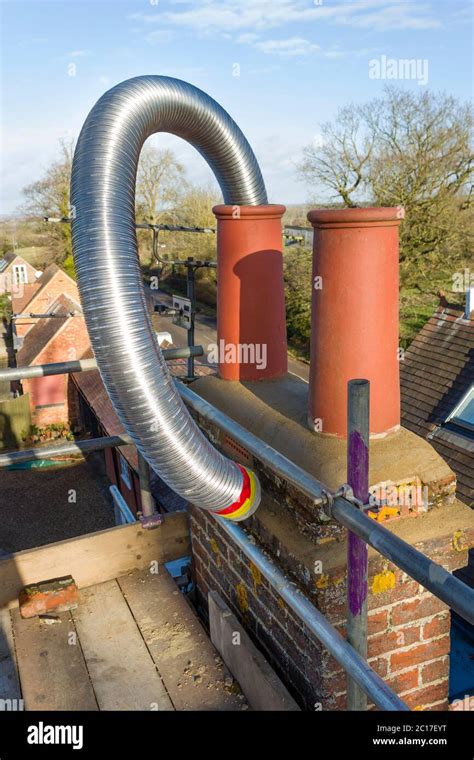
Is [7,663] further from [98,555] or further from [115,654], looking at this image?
[98,555]

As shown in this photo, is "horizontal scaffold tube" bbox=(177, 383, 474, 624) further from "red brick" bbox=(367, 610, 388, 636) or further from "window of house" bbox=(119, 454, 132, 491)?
"window of house" bbox=(119, 454, 132, 491)

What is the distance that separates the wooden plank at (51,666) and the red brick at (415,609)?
A: 4.40ft

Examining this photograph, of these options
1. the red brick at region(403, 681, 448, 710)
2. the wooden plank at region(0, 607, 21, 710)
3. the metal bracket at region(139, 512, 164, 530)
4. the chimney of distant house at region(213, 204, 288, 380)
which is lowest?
the wooden plank at region(0, 607, 21, 710)

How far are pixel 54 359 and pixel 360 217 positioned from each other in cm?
1926

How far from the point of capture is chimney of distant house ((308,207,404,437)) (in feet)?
8.05

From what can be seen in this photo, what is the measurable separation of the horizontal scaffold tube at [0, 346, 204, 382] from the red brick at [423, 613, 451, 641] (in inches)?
73.3

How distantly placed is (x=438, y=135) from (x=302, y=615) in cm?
2405

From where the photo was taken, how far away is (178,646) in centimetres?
305

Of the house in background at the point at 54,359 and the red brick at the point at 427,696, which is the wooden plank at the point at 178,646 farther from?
the house in background at the point at 54,359

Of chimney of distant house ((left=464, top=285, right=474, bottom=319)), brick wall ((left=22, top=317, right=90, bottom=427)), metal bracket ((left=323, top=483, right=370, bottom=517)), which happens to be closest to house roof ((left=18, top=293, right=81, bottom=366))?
brick wall ((left=22, top=317, right=90, bottom=427))

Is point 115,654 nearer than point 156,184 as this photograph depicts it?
Yes

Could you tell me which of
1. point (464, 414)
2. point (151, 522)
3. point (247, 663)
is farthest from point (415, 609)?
point (464, 414)

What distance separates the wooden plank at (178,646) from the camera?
9.00 ft
